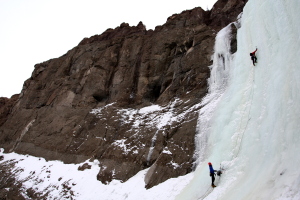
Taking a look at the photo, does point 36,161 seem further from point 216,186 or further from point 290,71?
point 290,71

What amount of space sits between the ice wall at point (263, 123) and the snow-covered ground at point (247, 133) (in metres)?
0.03

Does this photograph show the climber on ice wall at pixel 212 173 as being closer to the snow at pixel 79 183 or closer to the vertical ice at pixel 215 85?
the snow at pixel 79 183

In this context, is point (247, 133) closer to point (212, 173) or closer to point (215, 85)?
point (212, 173)

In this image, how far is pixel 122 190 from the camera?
13508 millimetres

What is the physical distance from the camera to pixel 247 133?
1077 centimetres

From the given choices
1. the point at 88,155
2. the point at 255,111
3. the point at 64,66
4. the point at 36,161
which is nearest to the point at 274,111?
the point at 255,111

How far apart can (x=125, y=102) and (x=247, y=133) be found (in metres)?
12.6

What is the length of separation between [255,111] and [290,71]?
2.40 metres

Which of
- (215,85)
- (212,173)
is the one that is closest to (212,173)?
(212,173)

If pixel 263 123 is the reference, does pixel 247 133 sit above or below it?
below

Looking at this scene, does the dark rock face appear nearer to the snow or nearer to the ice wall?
the snow

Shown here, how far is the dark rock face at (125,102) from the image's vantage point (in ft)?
50.1

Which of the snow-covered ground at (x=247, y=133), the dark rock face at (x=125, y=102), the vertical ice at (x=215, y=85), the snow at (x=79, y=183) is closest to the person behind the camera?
the snow-covered ground at (x=247, y=133)

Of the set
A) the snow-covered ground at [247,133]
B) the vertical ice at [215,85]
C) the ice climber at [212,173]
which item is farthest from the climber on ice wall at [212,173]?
the vertical ice at [215,85]
